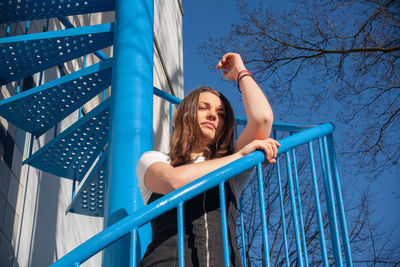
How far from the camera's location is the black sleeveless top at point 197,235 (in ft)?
4.86

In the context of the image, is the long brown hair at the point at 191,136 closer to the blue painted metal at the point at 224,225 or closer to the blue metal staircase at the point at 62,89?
the blue painted metal at the point at 224,225

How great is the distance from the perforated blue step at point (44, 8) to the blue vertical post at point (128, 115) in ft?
0.75

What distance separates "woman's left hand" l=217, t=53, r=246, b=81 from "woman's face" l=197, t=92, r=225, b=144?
0.15 meters

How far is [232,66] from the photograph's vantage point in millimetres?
2023

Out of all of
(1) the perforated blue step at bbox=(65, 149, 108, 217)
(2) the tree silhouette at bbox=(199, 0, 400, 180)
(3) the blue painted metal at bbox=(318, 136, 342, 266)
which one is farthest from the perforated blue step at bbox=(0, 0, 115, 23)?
(2) the tree silhouette at bbox=(199, 0, 400, 180)

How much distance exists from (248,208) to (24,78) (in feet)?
8.76

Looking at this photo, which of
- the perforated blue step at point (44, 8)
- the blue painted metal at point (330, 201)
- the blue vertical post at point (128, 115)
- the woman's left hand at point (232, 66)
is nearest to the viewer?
the blue painted metal at point (330, 201)

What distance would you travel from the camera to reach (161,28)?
18.2 feet

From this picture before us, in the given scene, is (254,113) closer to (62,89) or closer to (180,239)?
(180,239)

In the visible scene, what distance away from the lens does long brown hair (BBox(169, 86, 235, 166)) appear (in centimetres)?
177

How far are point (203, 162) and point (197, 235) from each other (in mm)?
265

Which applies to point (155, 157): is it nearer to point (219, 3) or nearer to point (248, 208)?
point (248, 208)

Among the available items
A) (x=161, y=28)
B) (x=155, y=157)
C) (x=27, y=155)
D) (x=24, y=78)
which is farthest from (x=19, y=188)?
(x=161, y=28)

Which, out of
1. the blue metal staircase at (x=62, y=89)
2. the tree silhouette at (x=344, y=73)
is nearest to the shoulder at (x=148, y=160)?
the blue metal staircase at (x=62, y=89)
